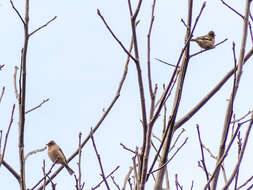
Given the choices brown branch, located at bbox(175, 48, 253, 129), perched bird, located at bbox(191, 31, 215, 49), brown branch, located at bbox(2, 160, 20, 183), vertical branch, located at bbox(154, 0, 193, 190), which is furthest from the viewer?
perched bird, located at bbox(191, 31, 215, 49)

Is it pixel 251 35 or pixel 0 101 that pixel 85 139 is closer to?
pixel 0 101

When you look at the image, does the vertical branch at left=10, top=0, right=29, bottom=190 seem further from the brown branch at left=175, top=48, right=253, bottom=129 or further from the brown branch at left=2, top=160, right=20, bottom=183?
the brown branch at left=175, top=48, right=253, bottom=129

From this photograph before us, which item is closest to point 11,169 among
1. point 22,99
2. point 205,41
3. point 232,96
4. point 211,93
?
point 22,99

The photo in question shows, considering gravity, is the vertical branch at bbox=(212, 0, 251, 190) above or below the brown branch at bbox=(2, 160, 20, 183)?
above

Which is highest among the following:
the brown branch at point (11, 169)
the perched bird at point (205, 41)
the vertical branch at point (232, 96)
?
the perched bird at point (205, 41)

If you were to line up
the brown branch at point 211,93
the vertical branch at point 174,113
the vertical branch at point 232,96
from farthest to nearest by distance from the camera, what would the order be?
the brown branch at point 211,93 → the vertical branch at point 174,113 → the vertical branch at point 232,96

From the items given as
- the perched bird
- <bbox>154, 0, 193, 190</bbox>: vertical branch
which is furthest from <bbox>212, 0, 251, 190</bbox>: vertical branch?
the perched bird

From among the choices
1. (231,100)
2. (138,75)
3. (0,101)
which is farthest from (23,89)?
(231,100)

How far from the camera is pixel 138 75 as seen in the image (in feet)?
9.60

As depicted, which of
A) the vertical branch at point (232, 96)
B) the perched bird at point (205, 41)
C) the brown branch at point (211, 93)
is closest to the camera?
the vertical branch at point (232, 96)

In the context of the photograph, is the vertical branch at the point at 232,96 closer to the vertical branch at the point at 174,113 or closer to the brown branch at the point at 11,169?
the vertical branch at the point at 174,113

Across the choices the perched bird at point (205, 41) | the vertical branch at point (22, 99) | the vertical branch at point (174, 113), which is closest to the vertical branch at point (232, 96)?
the vertical branch at point (174, 113)

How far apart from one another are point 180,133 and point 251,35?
96 cm

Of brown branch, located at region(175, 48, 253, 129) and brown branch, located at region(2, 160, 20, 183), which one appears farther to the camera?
brown branch, located at region(2, 160, 20, 183)
